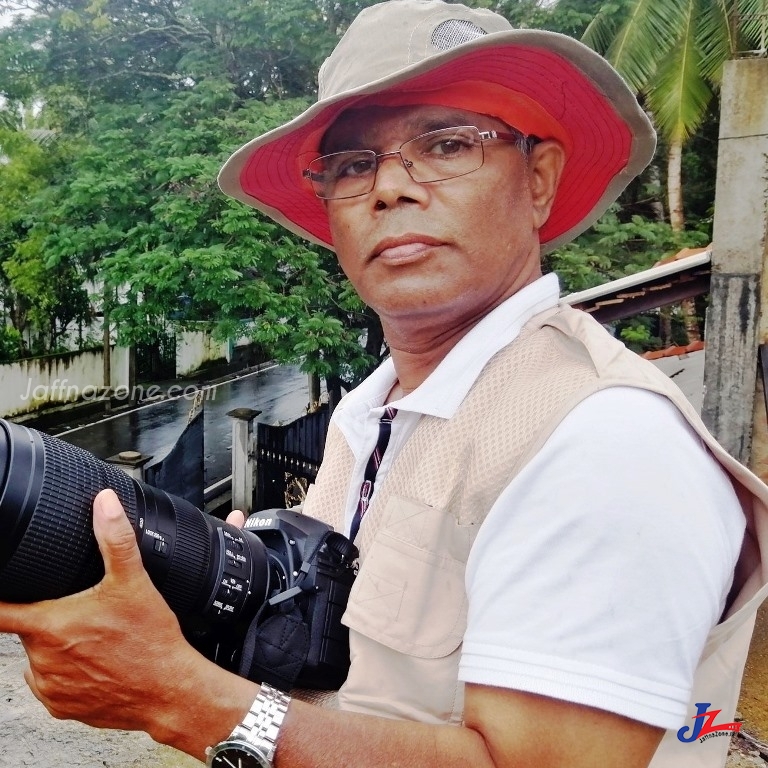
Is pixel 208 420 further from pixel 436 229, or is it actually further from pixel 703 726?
pixel 703 726

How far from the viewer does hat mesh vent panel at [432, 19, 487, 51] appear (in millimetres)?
1301

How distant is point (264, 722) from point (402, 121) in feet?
3.67

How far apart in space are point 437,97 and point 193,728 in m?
1.22

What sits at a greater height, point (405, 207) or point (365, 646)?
point (405, 207)

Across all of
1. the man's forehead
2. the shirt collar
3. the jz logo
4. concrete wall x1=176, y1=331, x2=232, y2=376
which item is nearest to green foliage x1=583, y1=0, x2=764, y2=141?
the man's forehead

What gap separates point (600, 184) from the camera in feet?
5.56

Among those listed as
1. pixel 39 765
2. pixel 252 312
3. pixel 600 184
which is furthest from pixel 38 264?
pixel 600 184

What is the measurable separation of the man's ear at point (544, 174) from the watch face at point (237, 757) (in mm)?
1164

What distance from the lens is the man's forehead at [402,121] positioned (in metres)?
1.34

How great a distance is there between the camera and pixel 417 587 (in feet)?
3.51

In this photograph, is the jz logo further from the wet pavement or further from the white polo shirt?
the wet pavement

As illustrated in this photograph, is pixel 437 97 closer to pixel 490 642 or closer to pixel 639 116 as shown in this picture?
pixel 639 116

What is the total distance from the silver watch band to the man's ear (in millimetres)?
1093

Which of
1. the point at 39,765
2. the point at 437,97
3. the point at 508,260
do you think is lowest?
the point at 39,765
